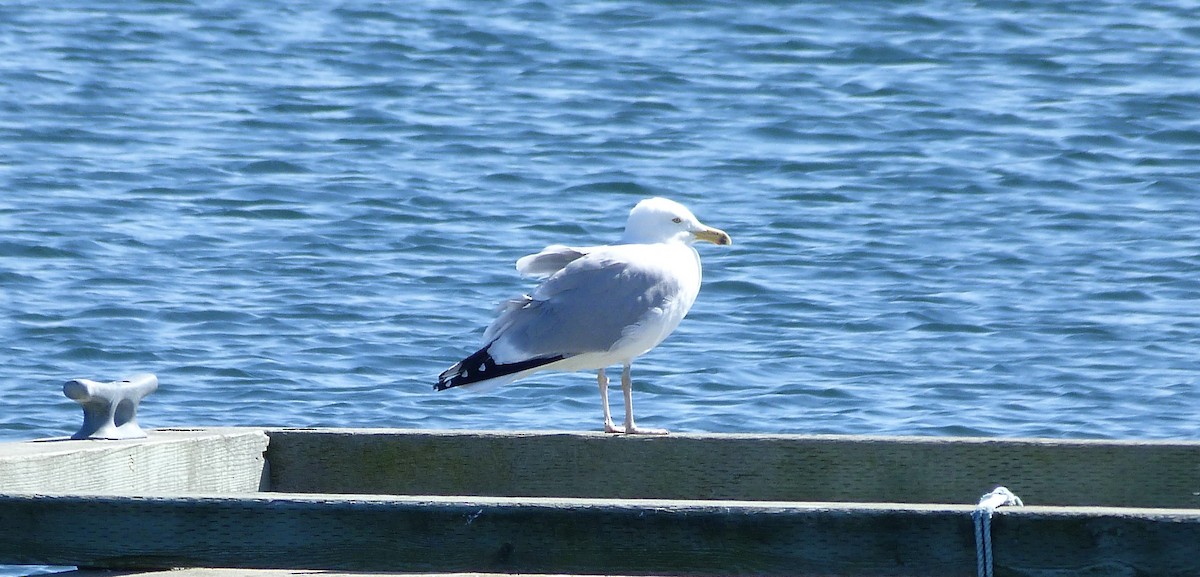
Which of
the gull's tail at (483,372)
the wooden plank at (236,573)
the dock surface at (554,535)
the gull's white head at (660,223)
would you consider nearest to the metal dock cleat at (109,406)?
the dock surface at (554,535)

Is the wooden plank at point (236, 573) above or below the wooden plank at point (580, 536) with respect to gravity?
below

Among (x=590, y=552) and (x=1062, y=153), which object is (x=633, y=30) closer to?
(x=1062, y=153)

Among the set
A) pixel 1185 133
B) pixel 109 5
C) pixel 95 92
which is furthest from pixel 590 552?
pixel 109 5

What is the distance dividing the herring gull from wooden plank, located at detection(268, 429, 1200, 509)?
0.78 meters

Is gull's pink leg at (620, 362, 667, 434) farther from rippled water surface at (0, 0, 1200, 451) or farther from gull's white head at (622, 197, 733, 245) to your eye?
rippled water surface at (0, 0, 1200, 451)

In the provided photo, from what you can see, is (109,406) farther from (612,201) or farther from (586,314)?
(612,201)

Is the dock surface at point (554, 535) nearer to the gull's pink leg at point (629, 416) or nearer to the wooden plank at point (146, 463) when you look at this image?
the wooden plank at point (146, 463)

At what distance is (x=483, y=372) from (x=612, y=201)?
25.0ft

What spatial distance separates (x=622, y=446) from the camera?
14.5ft

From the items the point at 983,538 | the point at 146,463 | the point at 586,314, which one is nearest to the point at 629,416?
the point at 586,314

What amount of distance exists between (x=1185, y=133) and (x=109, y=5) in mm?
11768

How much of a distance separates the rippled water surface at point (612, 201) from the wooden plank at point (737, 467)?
3912 millimetres

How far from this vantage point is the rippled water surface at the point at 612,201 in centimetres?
911

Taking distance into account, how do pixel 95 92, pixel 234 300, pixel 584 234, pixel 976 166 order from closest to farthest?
pixel 234 300 → pixel 584 234 → pixel 976 166 → pixel 95 92
